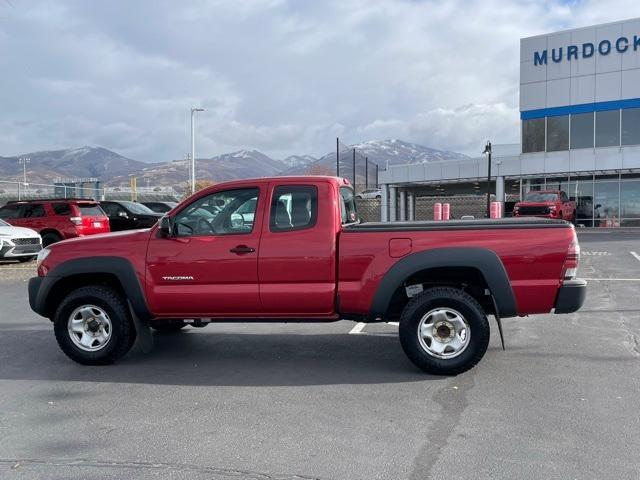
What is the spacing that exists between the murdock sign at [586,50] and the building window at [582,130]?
10.4ft

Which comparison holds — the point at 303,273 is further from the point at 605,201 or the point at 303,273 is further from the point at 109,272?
the point at 605,201

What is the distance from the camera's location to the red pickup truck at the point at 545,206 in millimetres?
24547

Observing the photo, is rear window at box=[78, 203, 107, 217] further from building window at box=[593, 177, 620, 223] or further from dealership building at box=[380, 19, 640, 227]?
building window at box=[593, 177, 620, 223]

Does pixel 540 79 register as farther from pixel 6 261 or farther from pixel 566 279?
pixel 566 279

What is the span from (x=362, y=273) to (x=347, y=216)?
97 centimetres

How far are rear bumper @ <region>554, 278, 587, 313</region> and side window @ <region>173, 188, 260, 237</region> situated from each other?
2912 mm

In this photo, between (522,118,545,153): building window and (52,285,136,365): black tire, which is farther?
(522,118,545,153): building window

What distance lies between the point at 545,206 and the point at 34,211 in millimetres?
19132

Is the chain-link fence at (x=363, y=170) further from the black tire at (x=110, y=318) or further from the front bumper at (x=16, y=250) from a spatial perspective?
the front bumper at (x=16, y=250)

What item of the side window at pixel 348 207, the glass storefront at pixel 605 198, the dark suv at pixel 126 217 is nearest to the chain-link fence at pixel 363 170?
the side window at pixel 348 207

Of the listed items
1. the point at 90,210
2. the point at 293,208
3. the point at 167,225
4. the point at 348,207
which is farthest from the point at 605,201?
the point at 167,225

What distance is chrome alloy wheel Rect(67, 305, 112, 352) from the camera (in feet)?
19.8

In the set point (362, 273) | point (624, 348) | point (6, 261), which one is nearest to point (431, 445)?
point (362, 273)

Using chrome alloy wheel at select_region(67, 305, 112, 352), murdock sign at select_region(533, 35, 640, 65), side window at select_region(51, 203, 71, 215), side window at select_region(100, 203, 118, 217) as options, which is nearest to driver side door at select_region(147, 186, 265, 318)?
chrome alloy wheel at select_region(67, 305, 112, 352)
